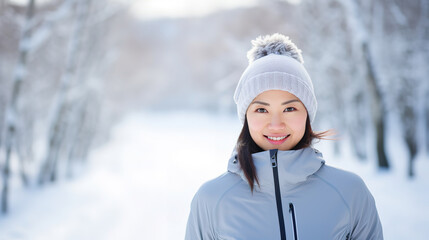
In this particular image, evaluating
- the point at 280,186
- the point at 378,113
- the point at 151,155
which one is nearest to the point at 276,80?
the point at 280,186

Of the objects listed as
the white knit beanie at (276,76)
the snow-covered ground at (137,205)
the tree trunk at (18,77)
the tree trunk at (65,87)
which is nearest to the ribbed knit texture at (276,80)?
the white knit beanie at (276,76)

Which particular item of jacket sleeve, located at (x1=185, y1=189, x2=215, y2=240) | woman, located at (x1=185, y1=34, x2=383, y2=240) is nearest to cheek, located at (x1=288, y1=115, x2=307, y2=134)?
woman, located at (x1=185, y1=34, x2=383, y2=240)

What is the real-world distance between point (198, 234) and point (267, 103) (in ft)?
2.16

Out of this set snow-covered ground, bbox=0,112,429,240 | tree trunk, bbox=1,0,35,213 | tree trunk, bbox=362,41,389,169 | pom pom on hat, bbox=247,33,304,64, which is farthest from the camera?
tree trunk, bbox=362,41,389,169

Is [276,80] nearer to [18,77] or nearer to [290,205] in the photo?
[290,205]

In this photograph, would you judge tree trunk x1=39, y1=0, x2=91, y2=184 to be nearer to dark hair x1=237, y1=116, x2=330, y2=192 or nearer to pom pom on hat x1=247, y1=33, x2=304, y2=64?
pom pom on hat x1=247, y1=33, x2=304, y2=64

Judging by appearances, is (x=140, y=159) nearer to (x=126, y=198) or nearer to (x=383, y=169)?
(x=126, y=198)

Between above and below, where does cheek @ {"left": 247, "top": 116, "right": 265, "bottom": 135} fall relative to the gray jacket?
above

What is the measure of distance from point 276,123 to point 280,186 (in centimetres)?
27

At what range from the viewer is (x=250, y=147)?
1553 mm

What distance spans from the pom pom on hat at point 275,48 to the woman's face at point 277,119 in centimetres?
26

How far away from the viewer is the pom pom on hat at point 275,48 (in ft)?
5.28

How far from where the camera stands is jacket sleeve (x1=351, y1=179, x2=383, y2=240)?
53.7 inches

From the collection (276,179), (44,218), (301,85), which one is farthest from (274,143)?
(44,218)
